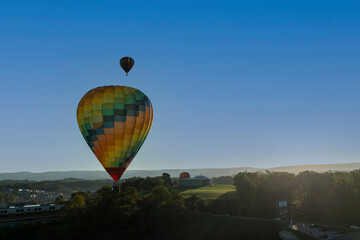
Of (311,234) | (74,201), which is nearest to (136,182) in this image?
(74,201)

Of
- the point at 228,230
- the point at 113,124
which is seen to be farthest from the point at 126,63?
the point at 228,230

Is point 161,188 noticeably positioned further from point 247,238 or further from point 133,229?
point 247,238

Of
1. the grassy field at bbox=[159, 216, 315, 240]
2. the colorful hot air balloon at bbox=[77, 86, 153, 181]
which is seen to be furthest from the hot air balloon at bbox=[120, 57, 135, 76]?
the grassy field at bbox=[159, 216, 315, 240]

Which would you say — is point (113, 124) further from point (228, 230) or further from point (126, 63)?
point (228, 230)

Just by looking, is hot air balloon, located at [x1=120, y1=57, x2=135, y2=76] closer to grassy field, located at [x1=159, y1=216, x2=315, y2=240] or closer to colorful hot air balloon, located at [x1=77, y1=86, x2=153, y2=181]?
colorful hot air balloon, located at [x1=77, y1=86, x2=153, y2=181]

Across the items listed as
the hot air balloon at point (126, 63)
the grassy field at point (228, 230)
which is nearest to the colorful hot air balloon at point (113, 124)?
the hot air balloon at point (126, 63)
